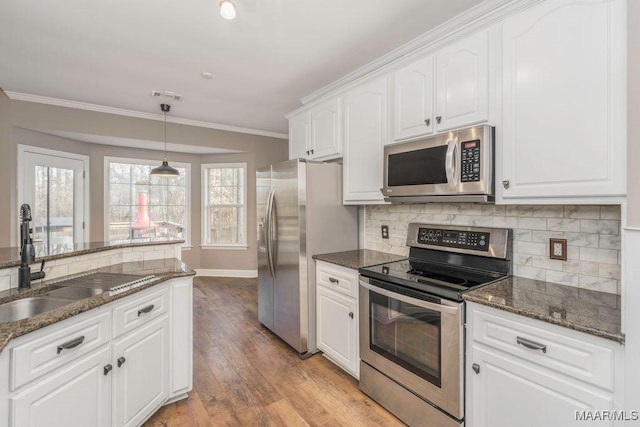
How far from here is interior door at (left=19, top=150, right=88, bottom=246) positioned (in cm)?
380

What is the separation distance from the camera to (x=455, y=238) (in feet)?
7.22

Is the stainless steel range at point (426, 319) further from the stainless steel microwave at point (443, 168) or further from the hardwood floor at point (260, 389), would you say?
the stainless steel microwave at point (443, 168)

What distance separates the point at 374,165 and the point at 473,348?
148 centimetres

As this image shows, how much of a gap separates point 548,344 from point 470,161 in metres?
0.99

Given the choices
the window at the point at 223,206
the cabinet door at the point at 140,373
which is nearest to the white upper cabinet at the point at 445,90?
the cabinet door at the point at 140,373

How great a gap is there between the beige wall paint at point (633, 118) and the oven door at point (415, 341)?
81 centimetres

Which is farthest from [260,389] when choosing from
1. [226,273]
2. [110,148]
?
[110,148]

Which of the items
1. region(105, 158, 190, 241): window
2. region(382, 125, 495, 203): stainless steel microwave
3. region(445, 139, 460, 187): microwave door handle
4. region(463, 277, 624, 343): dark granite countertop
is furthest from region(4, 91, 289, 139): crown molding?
region(463, 277, 624, 343): dark granite countertop

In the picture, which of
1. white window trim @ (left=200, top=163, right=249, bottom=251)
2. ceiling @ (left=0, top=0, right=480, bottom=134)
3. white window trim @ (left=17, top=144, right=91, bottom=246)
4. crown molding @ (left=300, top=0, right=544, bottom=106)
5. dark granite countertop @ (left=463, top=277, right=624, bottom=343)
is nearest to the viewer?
dark granite countertop @ (left=463, top=277, right=624, bottom=343)

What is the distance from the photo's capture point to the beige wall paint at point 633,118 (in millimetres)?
Answer: 1126

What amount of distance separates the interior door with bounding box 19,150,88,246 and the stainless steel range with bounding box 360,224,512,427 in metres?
4.22

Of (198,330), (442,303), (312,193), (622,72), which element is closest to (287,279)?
(312,193)

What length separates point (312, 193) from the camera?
272cm

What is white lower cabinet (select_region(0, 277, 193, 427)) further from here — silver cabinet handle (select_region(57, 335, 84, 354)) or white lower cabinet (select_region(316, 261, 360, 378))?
white lower cabinet (select_region(316, 261, 360, 378))
